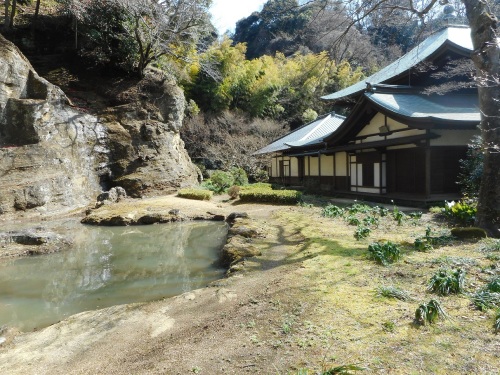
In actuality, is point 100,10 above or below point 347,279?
above

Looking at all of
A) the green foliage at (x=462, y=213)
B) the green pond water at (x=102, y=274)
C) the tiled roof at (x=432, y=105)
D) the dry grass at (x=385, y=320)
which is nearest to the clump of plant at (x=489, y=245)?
the dry grass at (x=385, y=320)

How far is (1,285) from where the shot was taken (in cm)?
577

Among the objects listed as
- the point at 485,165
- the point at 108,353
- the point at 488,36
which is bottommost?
the point at 108,353

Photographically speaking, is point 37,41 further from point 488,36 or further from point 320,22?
point 488,36

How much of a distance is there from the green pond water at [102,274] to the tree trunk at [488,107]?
17.0 ft

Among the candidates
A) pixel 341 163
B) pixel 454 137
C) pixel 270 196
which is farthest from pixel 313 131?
pixel 454 137

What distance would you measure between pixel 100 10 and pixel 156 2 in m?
3.38

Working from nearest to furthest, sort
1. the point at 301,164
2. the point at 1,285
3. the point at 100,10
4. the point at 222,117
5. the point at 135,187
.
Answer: the point at 1,285 < the point at 135,187 < the point at 100,10 < the point at 301,164 < the point at 222,117

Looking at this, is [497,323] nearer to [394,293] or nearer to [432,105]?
[394,293]

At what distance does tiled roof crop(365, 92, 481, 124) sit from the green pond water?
25.0 ft

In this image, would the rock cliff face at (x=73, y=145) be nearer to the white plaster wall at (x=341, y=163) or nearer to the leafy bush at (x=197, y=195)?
the leafy bush at (x=197, y=195)

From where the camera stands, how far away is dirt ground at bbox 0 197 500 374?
2.48 meters

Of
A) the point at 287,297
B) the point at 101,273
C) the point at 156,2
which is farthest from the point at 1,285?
the point at 156,2

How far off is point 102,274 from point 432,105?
12302 millimetres
